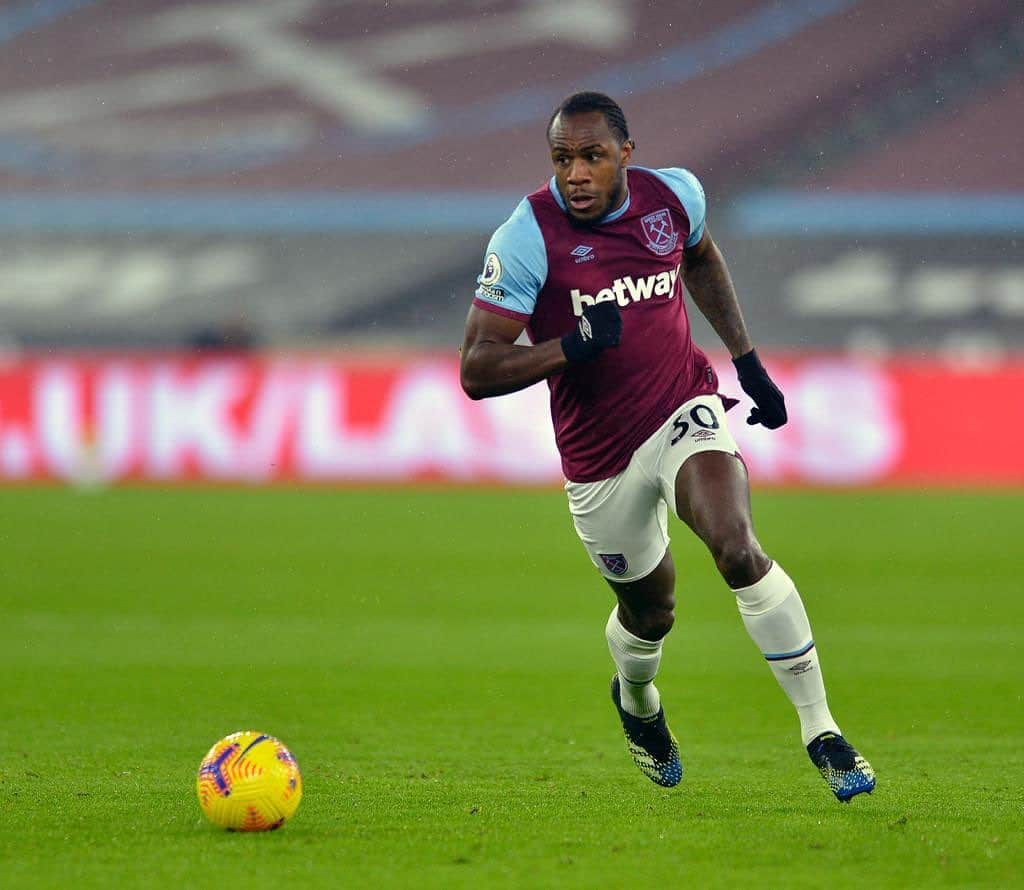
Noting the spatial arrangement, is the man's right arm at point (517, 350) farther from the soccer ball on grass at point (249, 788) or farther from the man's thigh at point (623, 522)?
the soccer ball on grass at point (249, 788)

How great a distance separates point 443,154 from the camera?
1207 inches

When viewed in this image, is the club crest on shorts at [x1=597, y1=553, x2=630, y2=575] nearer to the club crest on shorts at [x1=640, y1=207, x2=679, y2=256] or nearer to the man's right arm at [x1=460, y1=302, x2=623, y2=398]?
the man's right arm at [x1=460, y1=302, x2=623, y2=398]

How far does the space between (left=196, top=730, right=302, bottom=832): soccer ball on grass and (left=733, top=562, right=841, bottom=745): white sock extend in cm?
156

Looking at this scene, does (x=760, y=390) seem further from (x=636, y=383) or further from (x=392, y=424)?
(x=392, y=424)

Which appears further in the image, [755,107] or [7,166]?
[7,166]

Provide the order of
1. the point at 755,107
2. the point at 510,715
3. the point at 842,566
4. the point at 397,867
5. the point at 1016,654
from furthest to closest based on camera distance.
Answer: the point at 755,107 → the point at 842,566 → the point at 1016,654 → the point at 510,715 → the point at 397,867

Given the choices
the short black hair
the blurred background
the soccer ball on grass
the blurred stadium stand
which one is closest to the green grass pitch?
the soccer ball on grass

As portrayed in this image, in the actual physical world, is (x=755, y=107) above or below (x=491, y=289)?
below

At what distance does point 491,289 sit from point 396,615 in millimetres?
5491

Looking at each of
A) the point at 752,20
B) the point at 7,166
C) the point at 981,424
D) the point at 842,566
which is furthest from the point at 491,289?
the point at 7,166

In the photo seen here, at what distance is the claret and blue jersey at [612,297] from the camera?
5863 millimetres

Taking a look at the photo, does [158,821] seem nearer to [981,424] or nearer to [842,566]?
[842,566]

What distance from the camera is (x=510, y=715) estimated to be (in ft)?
25.2

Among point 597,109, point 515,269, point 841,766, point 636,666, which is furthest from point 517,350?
point 841,766
